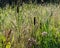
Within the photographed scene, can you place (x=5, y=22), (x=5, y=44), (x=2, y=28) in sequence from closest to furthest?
(x=5, y=44) → (x=2, y=28) → (x=5, y=22)

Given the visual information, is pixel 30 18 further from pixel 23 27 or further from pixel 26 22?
pixel 23 27

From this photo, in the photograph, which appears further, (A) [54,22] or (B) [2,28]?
(A) [54,22]

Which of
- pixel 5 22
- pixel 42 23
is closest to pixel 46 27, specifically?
pixel 42 23

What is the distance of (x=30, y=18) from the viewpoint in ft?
14.1

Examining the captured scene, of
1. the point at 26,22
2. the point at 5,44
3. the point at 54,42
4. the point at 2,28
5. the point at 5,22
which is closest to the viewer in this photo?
the point at 5,44

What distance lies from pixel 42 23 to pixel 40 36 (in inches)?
17.4

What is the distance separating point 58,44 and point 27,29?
0.45 m

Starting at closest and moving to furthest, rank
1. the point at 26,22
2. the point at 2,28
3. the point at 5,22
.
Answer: the point at 2,28, the point at 26,22, the point at 5,22

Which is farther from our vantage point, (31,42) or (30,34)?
(30,34)

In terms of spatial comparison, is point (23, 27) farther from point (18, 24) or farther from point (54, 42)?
point (54, 42)

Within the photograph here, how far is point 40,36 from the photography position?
3625 millimetres

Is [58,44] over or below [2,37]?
below

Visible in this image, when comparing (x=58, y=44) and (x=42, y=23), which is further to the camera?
(x=42, y=23)

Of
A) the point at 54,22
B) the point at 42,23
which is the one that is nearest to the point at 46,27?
the point at 42,23
